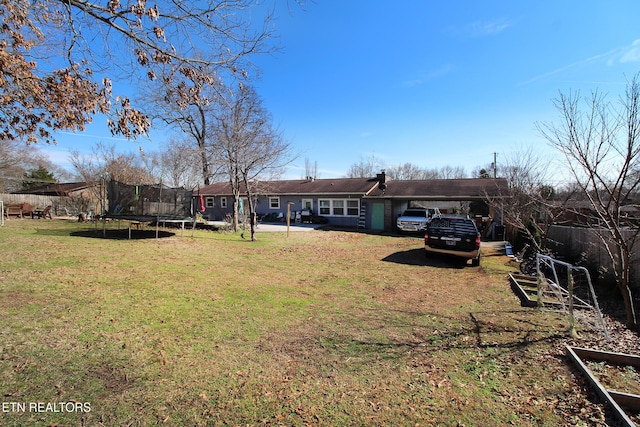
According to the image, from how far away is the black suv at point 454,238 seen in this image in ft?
33.6

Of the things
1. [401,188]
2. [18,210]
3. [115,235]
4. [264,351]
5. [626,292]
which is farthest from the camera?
[401,188]

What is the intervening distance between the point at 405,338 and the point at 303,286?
3184 millimetres

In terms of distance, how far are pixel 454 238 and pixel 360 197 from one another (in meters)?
12.4

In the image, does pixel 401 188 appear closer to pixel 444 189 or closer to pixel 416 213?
pixel 444 189

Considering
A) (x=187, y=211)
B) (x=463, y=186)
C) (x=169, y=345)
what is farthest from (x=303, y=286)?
(x=463, y=186)

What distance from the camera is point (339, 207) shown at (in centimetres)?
2397

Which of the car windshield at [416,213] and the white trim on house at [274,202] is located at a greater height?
the white trim on house at [274,202]

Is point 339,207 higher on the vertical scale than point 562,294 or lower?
higher

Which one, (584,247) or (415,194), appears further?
(415,194)

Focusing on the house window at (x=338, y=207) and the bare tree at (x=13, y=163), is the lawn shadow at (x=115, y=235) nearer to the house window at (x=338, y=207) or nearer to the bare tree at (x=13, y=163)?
the house window at (x=338, y=207)

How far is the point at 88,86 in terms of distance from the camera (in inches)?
173

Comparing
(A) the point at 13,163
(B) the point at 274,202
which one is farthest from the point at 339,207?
(A) the point at 13,163

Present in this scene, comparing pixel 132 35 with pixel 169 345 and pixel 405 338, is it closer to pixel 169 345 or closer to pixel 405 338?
pixel 169 345

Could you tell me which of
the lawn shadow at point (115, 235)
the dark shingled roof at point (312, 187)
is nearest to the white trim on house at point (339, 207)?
the dark shingled roof at point (312, 187)
